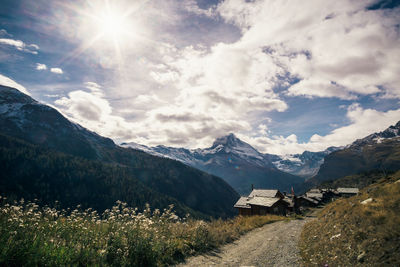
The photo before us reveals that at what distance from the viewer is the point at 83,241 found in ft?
28.9

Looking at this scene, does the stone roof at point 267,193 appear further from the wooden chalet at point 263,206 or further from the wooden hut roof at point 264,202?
the wooden hut roof at point 264,202

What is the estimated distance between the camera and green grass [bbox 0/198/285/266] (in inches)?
287

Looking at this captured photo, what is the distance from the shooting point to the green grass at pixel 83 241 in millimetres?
7287

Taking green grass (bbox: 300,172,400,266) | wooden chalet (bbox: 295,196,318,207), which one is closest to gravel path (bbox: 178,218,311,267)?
green grass (bbox: 300,172,400,266)

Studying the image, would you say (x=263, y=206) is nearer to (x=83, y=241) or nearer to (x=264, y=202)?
(x=264, y=202)

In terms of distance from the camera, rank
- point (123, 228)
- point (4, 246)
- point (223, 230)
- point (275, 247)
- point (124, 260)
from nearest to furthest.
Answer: point (4, 246) < point (124, 260) < point (123, 228) < point (275, 247) < point (223, 230)

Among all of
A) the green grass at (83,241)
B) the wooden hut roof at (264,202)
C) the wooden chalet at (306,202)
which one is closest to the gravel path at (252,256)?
the green grass at (83,241)

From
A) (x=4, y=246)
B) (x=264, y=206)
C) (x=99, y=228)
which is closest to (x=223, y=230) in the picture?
(x=99, y=228)

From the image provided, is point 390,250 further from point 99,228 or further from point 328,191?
point 328,191

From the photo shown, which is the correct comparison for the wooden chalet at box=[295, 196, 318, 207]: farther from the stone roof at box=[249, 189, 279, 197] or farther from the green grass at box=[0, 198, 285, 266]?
the green grass at box=[0, 198, 285, 266]

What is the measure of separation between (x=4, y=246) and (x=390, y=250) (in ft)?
49.6

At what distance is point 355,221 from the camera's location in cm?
1245

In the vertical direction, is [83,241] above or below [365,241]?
above

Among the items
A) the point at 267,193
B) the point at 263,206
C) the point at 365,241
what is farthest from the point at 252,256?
the point at 267,193
